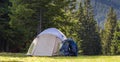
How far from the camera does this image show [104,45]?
9238 cm

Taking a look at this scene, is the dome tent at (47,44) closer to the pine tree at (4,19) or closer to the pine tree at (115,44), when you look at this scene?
the pine tree at (4,19)

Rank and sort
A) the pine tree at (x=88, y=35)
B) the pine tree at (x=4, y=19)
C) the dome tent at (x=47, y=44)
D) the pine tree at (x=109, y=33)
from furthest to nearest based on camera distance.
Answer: the pine tree at (x=109, y=33) → the pine tree at (x=88, y=35) → the pine tree at (x=4, y=19) → the dome tent at (x=47, y=44)

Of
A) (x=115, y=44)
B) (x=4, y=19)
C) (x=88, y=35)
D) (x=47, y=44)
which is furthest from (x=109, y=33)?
(x=47, y=44)

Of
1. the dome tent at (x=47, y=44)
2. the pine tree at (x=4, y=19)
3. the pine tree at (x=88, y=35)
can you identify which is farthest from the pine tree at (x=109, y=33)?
the dome tent at (x=47, y=44)

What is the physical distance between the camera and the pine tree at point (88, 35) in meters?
76.0

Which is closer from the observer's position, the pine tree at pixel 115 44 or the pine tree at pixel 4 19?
the pine tree at pixel 4 19

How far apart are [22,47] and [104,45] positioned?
4711 cm

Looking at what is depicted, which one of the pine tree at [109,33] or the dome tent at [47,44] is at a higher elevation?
the dome tent at [47,44]

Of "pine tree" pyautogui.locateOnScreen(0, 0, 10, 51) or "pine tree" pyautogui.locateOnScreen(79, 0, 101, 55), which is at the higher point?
"pine tree" pyautogui.locateOnScreen(0, 0, 10, 51)

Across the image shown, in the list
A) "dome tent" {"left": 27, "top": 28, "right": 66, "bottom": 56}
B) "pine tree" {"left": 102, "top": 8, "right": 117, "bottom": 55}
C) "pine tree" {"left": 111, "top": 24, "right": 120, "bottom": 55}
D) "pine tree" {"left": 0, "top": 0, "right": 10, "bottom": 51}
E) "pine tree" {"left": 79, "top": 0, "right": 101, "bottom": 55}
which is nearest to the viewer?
"dome tent" {"left": 27, "top": 28, "right": 66, "bottom": 56}

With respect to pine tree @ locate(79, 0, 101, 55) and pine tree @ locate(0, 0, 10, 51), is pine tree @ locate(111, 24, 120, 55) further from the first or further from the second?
pine tree @ locate(0, 0, 10, 51)

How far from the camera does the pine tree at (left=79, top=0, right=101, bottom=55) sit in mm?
76000

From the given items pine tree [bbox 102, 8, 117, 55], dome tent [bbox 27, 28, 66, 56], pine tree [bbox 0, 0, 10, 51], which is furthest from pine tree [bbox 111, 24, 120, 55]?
dome tent [bbox 27, 28, 66, 56]

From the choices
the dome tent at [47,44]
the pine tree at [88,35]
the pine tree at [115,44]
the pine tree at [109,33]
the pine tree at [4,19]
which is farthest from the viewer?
the pine tree at [109,33]
